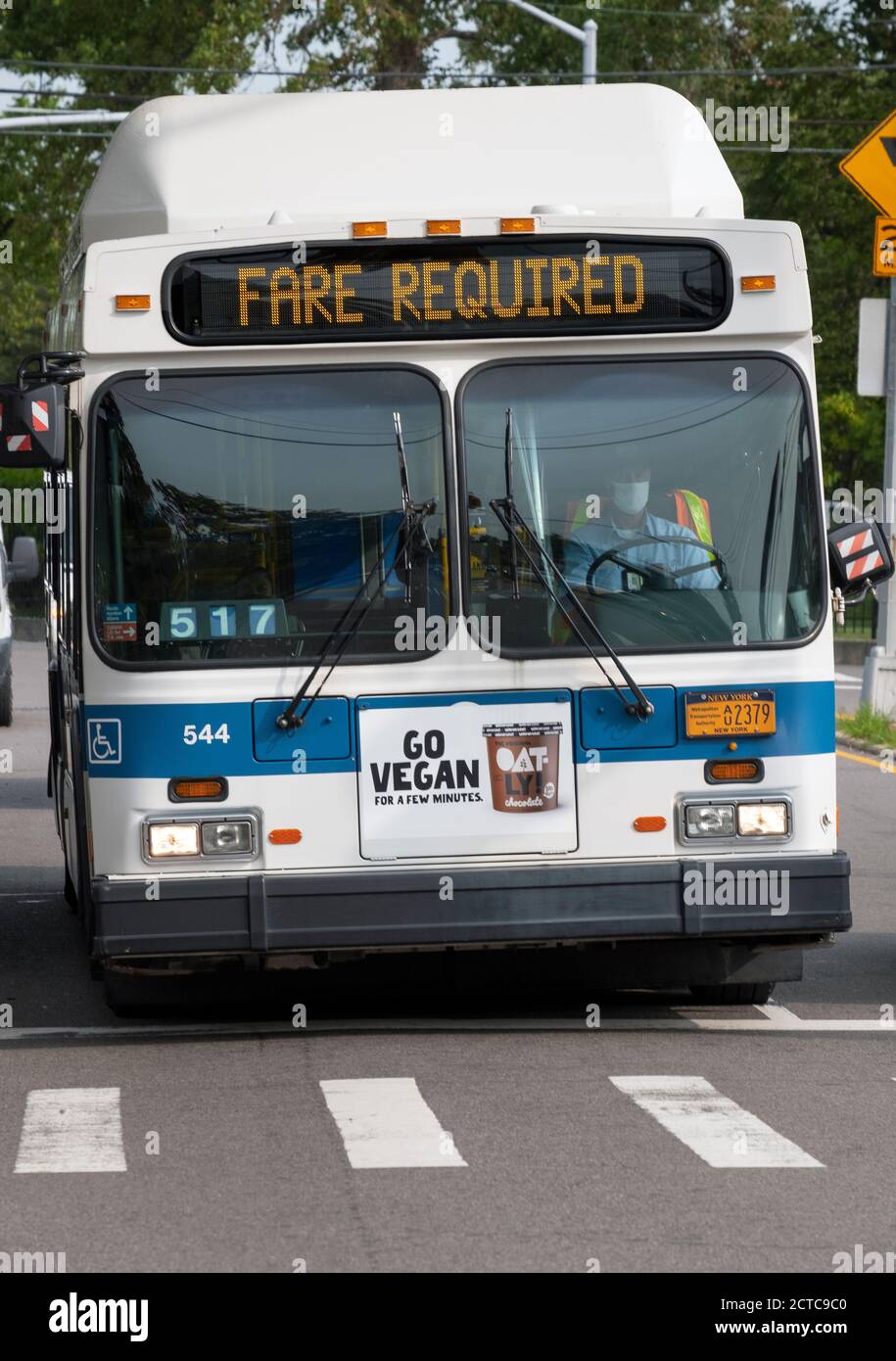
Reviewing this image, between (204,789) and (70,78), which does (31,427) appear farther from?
(70,78)

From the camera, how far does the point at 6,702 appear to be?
2427 cm

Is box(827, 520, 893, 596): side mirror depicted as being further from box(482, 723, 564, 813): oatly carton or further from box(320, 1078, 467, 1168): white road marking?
box(320, 1078, 467, 1168): white road marking

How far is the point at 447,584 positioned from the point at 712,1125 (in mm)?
2265

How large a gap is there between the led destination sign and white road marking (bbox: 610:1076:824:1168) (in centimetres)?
276

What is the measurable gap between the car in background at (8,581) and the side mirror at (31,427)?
13645 mm

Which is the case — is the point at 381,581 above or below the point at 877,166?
below

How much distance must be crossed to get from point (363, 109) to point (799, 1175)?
15.3ft

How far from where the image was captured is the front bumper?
839cm

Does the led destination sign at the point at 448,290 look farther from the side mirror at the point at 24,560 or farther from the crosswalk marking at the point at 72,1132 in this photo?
the side mirror at the point at 24,560

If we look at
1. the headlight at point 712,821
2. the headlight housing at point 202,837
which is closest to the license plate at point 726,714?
the headlight at point 712,821

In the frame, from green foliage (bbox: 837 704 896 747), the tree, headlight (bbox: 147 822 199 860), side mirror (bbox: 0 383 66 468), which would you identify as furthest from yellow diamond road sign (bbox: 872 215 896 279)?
the tree

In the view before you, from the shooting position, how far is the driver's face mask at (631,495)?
28.1 feet

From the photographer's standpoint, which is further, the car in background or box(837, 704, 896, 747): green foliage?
box(837, 704, 896, 747): green foliage

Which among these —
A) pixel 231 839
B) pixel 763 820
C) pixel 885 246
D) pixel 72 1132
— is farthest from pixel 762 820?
pixel 885 246
